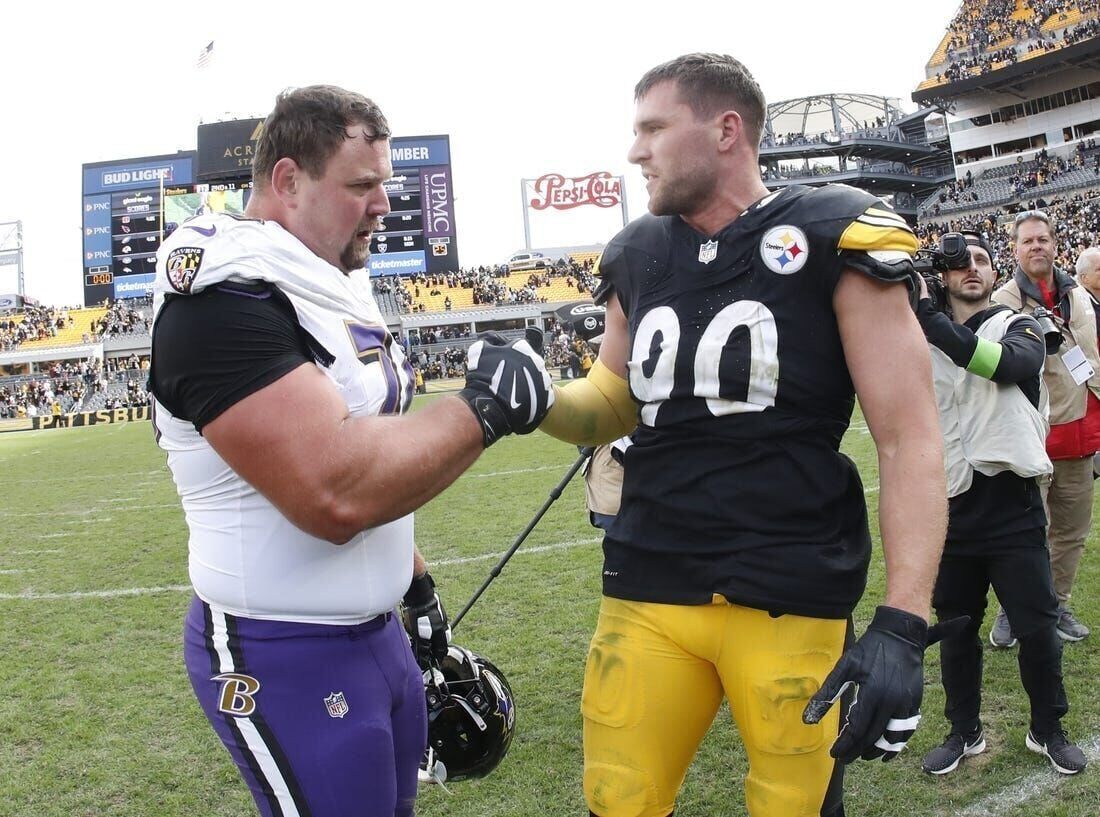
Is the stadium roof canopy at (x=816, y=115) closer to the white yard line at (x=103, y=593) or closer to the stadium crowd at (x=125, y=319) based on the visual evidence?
the stadium crowd at (x=125, y=319)

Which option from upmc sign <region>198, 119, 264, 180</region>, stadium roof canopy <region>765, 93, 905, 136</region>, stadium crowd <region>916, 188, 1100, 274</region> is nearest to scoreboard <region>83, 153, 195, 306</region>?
upmc sign <region>198, 119, 264, 180</region>

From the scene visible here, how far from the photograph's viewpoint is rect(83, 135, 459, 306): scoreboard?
3675 cm

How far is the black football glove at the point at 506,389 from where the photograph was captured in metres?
1.81

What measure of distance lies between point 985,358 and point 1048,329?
→ 60 cm

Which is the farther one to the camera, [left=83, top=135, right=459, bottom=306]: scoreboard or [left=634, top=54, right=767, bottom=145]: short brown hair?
[left=83, top=135, right=459, bottom=306]: scoreboard

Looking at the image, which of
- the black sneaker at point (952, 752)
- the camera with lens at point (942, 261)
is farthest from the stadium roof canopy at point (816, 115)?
the black sneaker at point (952, 752)

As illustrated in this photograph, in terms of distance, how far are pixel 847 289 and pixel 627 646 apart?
0.93m

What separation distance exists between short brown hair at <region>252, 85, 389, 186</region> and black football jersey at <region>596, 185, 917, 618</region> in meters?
0.83

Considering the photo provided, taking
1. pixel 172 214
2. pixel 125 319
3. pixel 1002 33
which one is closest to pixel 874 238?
pixel 172 214

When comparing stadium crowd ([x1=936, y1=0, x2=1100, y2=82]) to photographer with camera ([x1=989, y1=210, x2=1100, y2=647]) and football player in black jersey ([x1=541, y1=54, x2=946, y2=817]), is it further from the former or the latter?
football player in black jersey ([x1=541, y1=54, x2=946, y2=817])

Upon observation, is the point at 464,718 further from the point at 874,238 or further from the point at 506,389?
the point at 874,238

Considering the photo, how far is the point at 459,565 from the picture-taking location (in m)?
6.82

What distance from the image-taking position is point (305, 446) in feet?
5.23

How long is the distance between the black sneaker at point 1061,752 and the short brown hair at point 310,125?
125 inches
